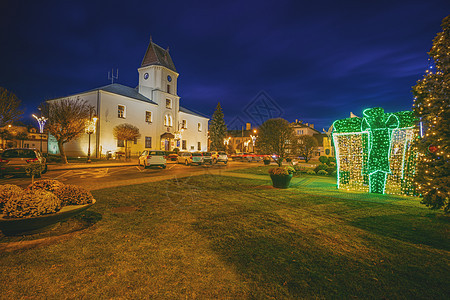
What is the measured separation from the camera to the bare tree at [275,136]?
25.5 m

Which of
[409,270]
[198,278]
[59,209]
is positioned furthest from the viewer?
→ [59,209]

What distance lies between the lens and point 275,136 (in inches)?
1029

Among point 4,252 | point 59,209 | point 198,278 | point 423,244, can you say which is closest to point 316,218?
point 423,244

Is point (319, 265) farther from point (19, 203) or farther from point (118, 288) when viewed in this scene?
point (19, 203)

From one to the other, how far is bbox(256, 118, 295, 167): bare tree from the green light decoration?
14.0 m

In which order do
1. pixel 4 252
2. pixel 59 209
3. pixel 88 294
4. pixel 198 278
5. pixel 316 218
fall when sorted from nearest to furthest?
1. pixel 88 294
2. pixel 198 278
3. pixel 4 252
4. pixel 59 209
5. pixel 316 218

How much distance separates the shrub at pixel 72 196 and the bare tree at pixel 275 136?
2160 cm

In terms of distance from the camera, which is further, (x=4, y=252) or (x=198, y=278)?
(x=4, y=252)

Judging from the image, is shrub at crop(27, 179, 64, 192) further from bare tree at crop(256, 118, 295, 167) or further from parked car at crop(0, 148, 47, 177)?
bare tree at crop(256, 118, 295, 167)

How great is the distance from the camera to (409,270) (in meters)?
3.12

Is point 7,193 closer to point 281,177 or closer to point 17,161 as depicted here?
point 281,177

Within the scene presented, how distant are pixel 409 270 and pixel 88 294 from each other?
4.55 metres

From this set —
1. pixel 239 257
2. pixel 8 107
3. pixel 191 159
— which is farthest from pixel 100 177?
pixel 8 107

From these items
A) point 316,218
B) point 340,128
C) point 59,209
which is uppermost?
point 340,128
